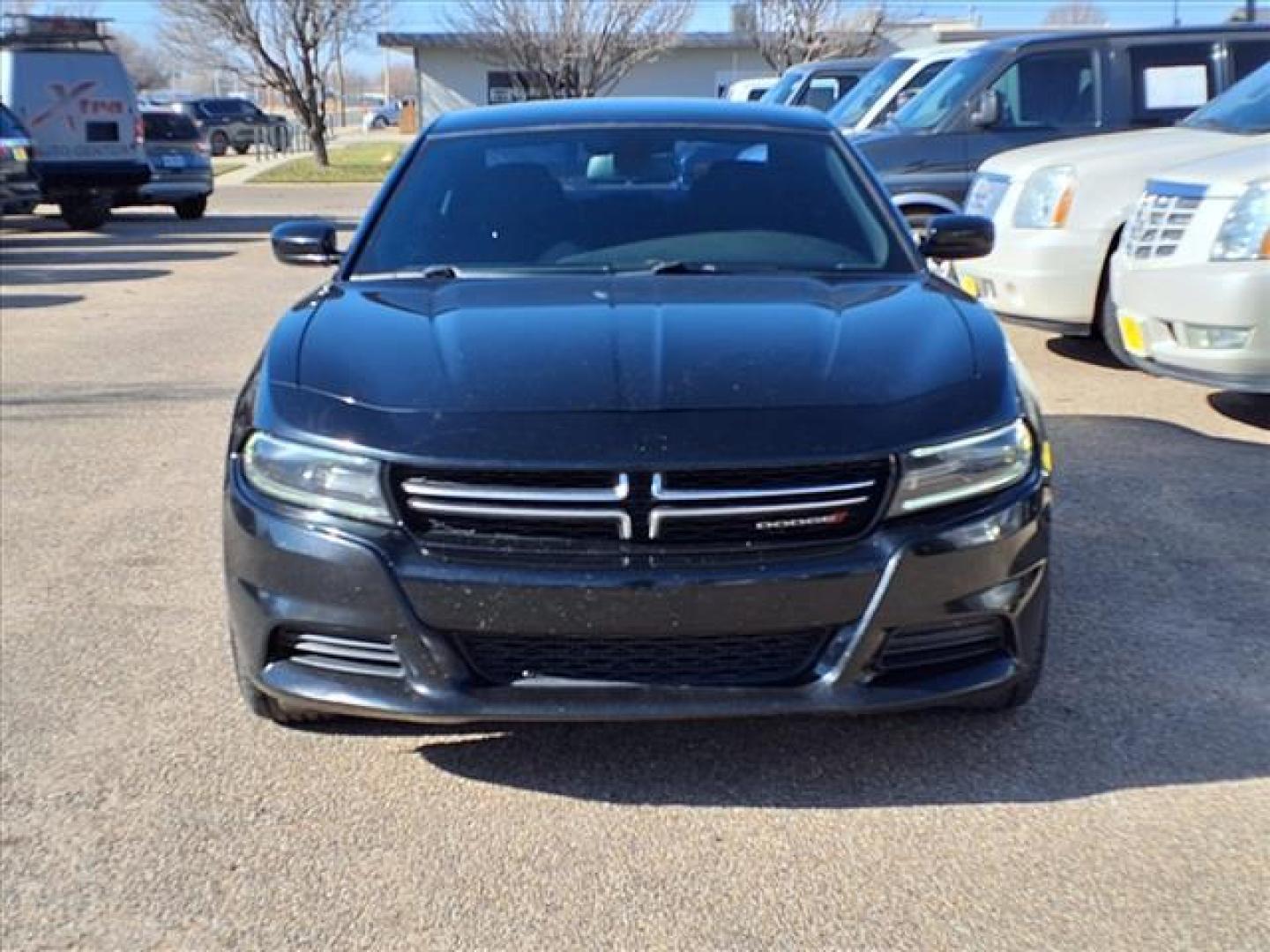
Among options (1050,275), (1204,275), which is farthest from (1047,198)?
(1204,275)

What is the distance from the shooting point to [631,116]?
4914 mm

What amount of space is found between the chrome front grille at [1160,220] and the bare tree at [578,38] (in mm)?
26744

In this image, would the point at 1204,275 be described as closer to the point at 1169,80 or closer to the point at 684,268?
the point at 684,268

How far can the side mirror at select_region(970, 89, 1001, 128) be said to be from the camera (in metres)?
10.4

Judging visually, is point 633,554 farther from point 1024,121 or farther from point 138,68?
point 138,68

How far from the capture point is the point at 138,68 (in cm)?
8419

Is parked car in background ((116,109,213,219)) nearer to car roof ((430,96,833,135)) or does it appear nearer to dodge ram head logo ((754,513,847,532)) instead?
car roof ((430,96,833,135))

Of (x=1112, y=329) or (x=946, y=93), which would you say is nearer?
(x=1112, y=329)

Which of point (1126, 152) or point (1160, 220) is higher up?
point (1126, 152)

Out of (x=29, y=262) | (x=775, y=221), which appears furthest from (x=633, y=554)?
(x=29, y=262)

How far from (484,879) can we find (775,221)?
230 cm

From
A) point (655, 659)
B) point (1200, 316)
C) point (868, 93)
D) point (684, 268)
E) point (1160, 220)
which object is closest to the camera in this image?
point (655, 659)

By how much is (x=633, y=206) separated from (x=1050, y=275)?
416cm

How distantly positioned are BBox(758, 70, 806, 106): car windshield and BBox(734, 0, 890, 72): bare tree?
15.7 meters
